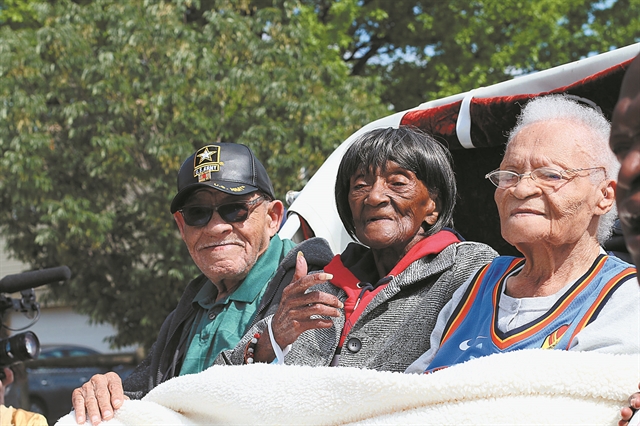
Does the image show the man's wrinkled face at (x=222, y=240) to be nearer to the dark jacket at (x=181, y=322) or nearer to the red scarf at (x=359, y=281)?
the dark jacket at (x=181, y=322)

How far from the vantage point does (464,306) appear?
186cm

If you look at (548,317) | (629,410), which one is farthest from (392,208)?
(629,410)

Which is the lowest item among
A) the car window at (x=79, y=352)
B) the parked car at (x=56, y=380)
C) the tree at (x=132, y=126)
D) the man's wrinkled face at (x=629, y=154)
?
the car window at (x=79, y=352)

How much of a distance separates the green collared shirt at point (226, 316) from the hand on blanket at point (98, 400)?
0.54 metres

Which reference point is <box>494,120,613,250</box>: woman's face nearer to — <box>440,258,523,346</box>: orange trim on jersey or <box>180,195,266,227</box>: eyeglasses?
<box>440,258,523,346</box>: orange trim on jersey

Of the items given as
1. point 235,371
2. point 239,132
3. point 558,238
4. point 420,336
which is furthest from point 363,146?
point 239,132

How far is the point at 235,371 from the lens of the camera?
61.5 inches

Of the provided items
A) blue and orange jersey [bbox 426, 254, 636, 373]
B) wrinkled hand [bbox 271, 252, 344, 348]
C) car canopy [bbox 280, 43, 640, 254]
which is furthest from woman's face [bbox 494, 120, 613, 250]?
wrinkled hand [bbox 271, 252, 344, 348]

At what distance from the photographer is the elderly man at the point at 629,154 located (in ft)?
1.98

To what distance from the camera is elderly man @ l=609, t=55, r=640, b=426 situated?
0.60 meters

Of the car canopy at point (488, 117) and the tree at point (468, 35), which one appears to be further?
the tree at point (468, 35)

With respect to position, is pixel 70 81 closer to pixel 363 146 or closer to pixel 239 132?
pixel 239 132

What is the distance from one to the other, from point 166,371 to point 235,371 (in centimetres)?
122

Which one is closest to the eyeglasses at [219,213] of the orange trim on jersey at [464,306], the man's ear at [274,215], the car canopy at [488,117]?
the man's ear at [274,215]
